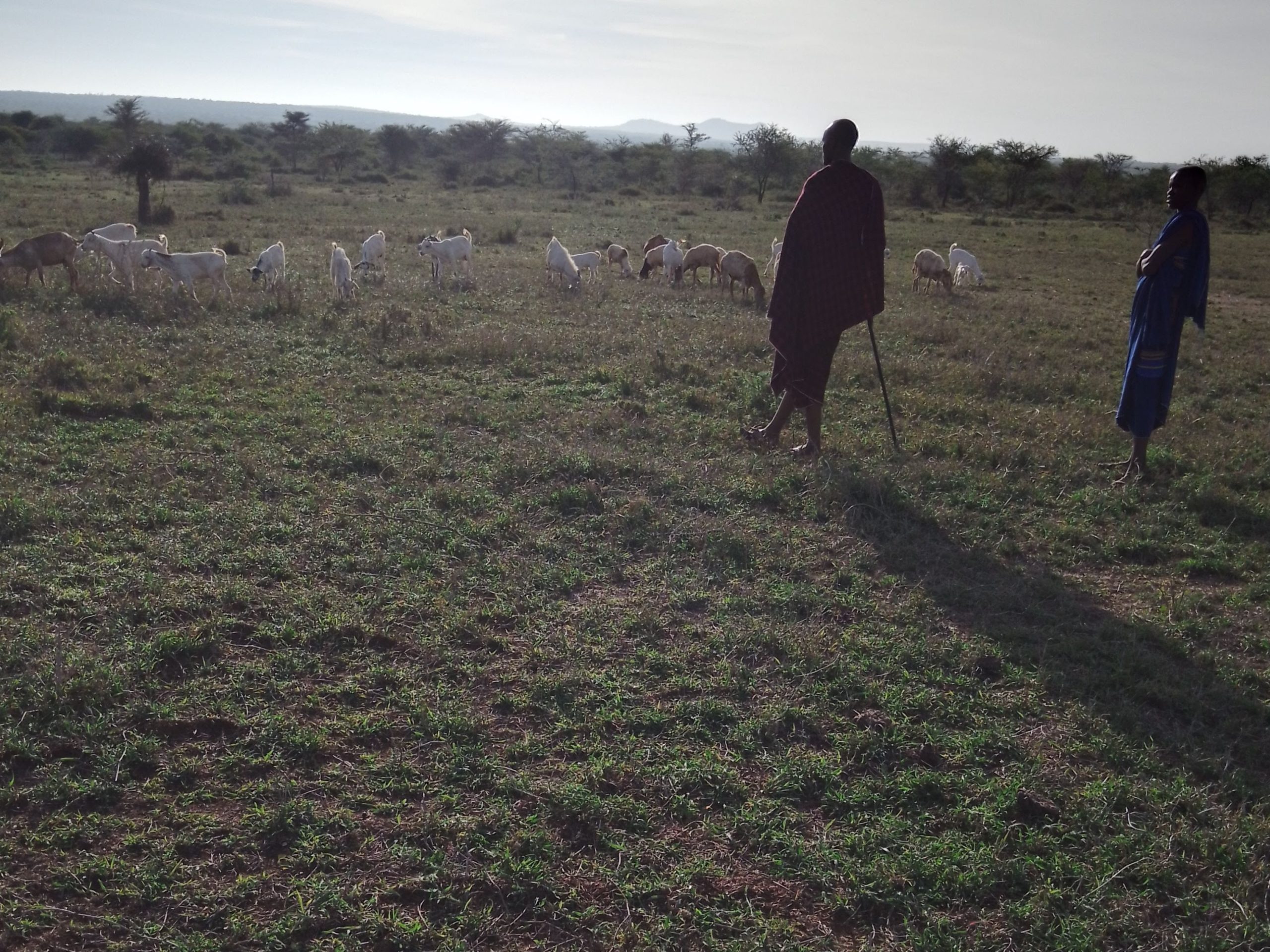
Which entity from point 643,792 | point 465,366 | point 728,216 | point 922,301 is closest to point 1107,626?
point 643,792

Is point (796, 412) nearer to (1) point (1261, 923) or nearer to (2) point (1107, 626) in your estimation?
(2) point (1107, 626)

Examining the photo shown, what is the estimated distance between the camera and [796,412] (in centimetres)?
779

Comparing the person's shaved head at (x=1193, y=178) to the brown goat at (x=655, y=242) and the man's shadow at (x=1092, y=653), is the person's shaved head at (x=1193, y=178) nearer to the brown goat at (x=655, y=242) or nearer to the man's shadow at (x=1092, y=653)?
the man's shadow at (x=1092, y=653)

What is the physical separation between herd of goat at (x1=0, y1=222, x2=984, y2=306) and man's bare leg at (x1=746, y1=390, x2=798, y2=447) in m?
4.13

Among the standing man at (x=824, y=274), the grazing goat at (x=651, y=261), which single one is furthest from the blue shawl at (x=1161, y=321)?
the grazing goat at (x=651, y=261)

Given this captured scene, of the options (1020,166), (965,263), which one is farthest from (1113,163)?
(965,263)

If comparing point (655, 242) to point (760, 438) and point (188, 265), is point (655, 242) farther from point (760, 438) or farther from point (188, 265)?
point (760, 438)

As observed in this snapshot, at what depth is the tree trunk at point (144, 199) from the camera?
62.2 ft

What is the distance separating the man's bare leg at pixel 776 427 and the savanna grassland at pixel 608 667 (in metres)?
0.15

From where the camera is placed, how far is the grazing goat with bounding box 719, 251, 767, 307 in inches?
533

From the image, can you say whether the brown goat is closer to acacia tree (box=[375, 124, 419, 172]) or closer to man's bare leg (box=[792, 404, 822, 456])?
man's bare leg (box=[792, 404, 822, 456])

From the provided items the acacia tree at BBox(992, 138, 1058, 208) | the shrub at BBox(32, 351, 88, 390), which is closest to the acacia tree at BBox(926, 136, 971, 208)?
the acacia tree at BBox(992, 138, 1058, 208)

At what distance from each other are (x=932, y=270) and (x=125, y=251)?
38.6 ft

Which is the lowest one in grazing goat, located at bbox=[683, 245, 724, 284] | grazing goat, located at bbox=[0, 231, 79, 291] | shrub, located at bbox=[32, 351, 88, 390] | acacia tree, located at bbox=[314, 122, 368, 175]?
shrub, located at bbox=[32, 351, 88, 390]
